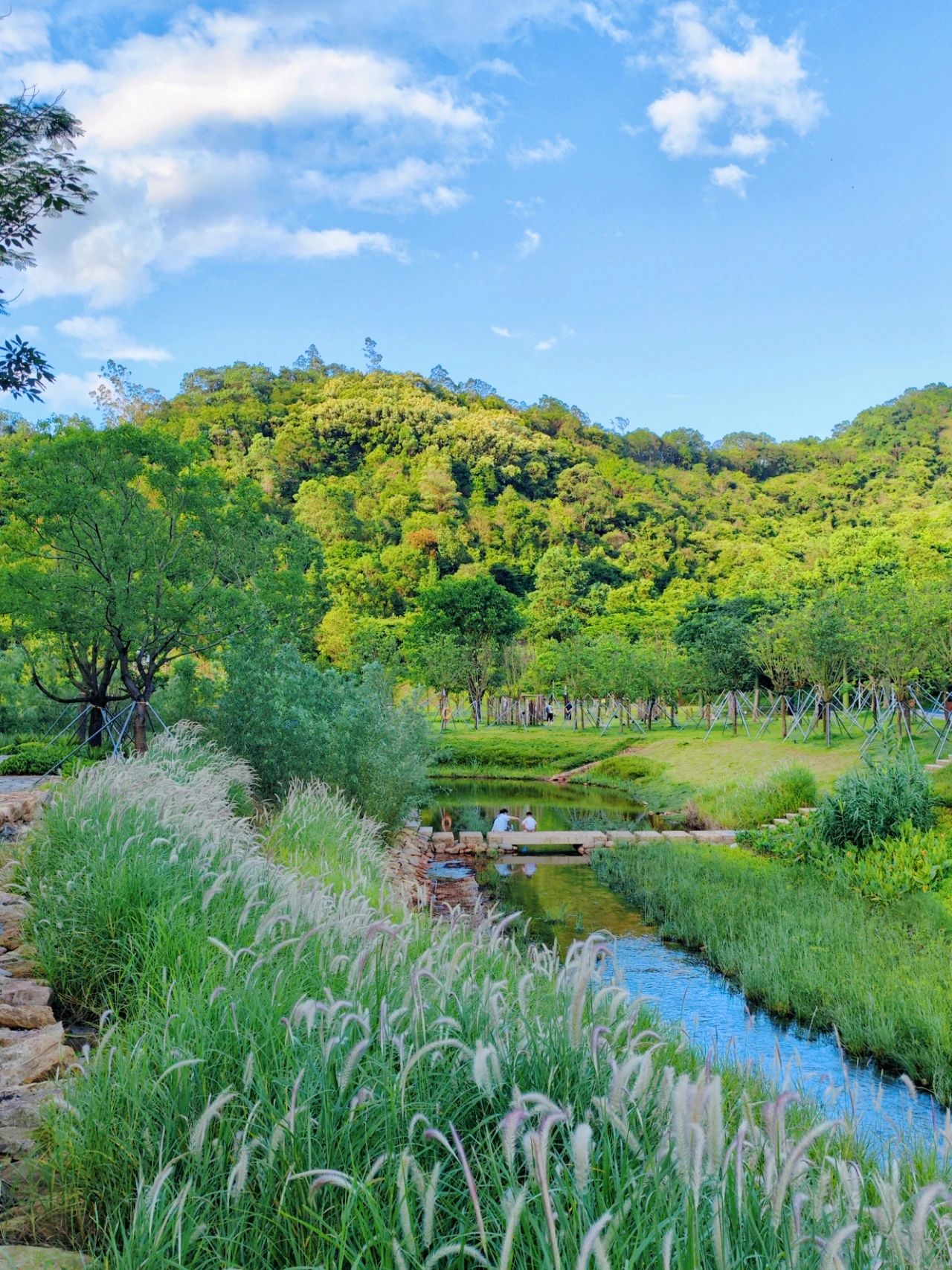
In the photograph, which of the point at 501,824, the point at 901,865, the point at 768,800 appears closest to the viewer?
the point at 901,865

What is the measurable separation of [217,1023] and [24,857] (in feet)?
11.5

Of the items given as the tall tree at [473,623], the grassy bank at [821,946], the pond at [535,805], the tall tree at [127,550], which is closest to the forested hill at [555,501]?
the tall tree at [473,623]

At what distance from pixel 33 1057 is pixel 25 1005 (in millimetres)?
604

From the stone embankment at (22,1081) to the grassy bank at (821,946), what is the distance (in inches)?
174

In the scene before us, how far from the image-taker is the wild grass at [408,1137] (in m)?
1.79

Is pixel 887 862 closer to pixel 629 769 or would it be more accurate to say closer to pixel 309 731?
pixel 309 731

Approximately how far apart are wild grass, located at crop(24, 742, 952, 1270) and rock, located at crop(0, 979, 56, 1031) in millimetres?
250

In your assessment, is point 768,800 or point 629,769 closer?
point 768,800

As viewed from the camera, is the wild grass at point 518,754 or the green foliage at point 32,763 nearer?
the green foliage at point 32,763

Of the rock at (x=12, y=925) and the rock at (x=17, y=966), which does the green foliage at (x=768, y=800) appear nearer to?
the rock at (x=12, y=925)

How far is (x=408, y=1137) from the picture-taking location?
257 cm

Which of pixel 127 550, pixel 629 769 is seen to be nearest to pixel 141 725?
pixel 127 550

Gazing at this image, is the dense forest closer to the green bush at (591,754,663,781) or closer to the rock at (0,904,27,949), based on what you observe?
the green bush at (591,754,663,781)

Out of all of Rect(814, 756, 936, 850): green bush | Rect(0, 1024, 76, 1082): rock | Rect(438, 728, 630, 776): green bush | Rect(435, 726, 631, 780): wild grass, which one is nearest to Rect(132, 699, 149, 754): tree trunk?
Rect(814, 756, 936, 850): green bush
